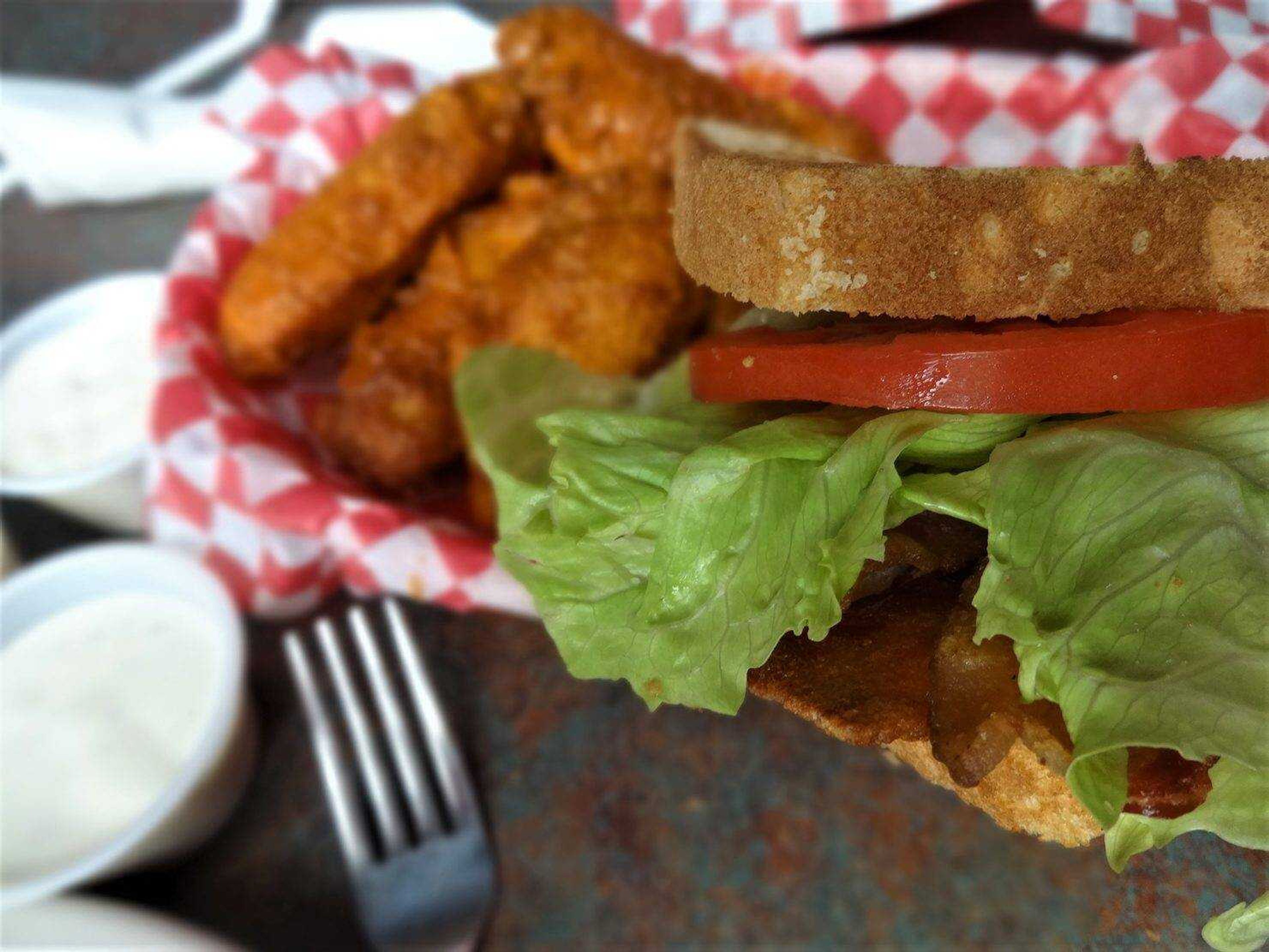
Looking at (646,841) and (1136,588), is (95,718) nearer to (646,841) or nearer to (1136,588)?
(646,841)

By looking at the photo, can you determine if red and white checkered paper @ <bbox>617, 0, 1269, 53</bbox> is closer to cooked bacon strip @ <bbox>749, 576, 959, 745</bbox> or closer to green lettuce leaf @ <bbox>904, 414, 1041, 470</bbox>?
green lettuce leaf @ <bbox>904, 414, 1041, 470</bbox>

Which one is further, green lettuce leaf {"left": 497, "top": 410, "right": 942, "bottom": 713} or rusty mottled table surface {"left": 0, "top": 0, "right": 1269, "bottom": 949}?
rusty mottled table surface {"left": 0, "top": 0, "right": 1269, "bottom": 949}

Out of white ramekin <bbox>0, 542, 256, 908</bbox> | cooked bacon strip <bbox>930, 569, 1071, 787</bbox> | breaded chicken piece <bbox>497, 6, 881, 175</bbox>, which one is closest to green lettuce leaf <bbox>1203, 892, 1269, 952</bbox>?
cooked bacon strip <bbox>930, 569, 1071, 787</bbox>

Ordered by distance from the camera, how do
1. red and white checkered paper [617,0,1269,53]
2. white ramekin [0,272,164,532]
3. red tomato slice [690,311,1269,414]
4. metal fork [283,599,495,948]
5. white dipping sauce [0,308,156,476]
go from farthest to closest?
red and white checkered paper [617,0,1269,53], white dipping sauce [0,308,156,476], white ramekin [0,272,164,532], metal fork [283,599,495,948], red tomato slice [690,311,1269,414]

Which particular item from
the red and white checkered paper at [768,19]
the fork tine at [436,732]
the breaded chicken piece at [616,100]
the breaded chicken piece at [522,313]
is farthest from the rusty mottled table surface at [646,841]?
the red and white checkered paper at [768,19]

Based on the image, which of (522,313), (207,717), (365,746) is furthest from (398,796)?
(522,313)

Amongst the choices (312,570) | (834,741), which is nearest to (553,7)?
(312,570)
